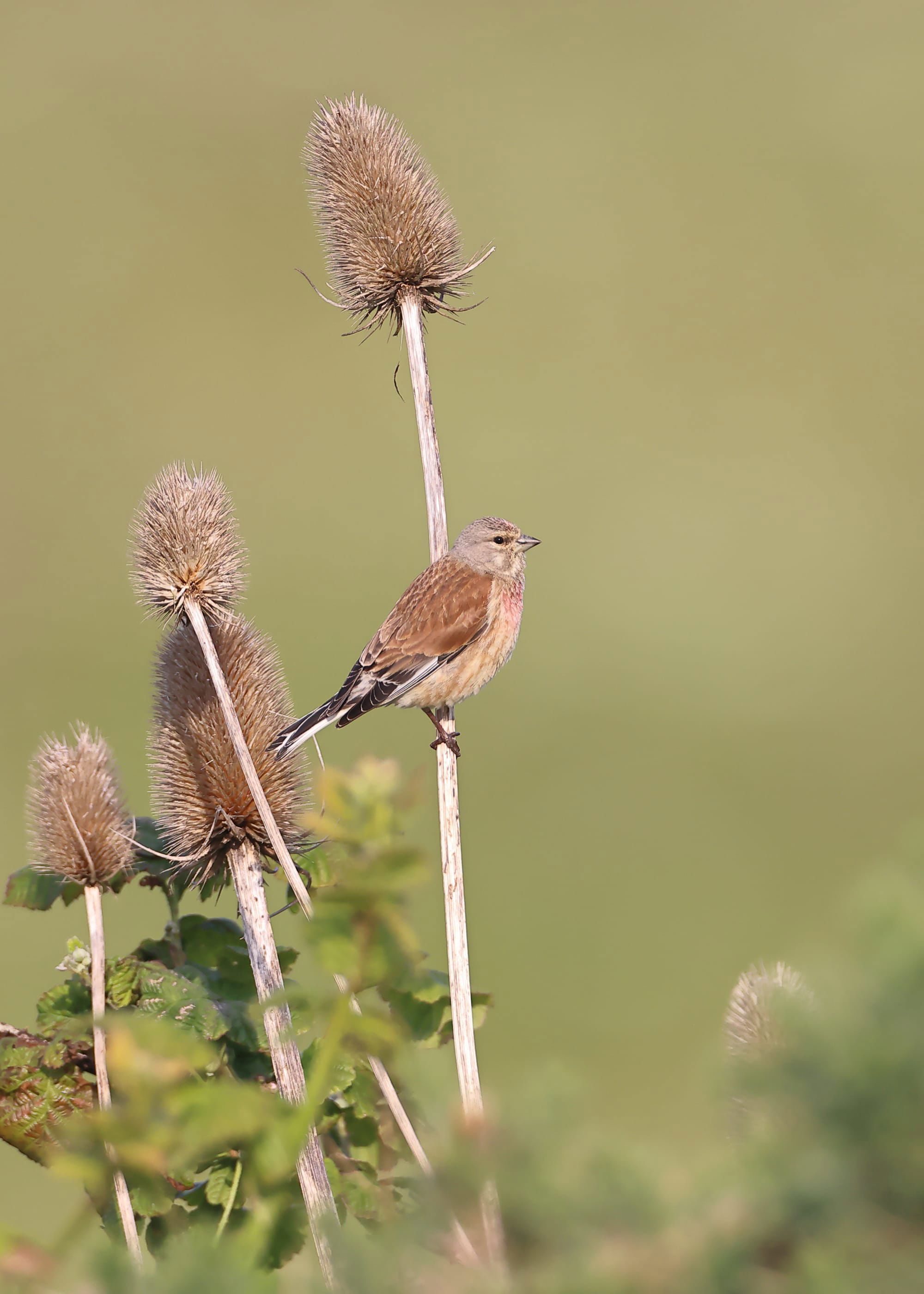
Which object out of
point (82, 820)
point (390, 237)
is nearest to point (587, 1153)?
point (82, 820)

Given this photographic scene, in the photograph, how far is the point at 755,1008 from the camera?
1.10 m

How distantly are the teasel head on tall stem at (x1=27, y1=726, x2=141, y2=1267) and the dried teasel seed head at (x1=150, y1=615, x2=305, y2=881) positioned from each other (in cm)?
17

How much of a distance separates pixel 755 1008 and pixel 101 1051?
2.59 ft

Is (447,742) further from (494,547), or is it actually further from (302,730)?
(494,547)

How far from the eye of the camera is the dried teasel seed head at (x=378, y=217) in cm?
281

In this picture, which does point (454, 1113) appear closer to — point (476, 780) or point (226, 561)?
point (226, 561)

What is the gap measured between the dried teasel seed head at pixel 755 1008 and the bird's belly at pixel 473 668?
2.98 m

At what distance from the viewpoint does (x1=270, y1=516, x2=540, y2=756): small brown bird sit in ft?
13.9

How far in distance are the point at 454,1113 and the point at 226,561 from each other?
1.62 metres

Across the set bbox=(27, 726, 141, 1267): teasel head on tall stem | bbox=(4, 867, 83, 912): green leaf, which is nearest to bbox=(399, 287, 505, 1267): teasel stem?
bbox=(27, 726, 141, 1267): teasel head on tall stem

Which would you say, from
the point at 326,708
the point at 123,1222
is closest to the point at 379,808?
the point at 123,1222

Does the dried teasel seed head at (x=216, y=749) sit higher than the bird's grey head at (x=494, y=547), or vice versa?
the bird's grey head at (x=494, y=547)

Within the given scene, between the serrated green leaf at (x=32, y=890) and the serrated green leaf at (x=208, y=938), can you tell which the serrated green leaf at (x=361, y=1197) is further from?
the serrated green leaf at (x=32, y=890)

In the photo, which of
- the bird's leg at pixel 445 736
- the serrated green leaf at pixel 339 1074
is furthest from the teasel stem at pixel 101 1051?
the bird's leg at pixel 445 736
